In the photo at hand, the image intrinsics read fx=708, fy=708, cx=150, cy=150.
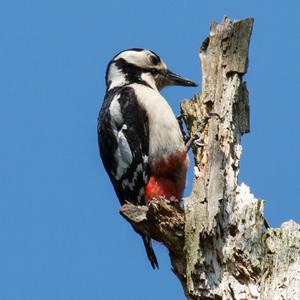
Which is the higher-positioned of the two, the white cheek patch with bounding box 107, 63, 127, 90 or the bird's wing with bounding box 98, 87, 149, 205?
the white cheek patch with bounding box 107, 63, 127, 90

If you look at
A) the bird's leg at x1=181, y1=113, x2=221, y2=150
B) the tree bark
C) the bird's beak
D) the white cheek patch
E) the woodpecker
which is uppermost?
the white cheek patch

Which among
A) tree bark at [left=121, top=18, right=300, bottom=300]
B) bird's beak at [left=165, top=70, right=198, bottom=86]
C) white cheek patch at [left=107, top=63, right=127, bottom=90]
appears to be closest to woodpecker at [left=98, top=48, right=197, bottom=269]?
white cheek patch at [left=107, top=63, right=127, bottom=90]

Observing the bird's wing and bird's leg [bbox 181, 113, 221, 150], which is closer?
bird's leg [bbox 181, 113, 221, 150]

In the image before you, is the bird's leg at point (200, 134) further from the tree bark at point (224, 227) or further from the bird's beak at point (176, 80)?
the bird's beak at point (176, 80)

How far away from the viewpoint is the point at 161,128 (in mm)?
5348

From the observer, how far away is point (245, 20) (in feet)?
15.8

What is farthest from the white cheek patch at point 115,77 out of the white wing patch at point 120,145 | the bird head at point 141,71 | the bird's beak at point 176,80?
the white wing patch at point 120,145

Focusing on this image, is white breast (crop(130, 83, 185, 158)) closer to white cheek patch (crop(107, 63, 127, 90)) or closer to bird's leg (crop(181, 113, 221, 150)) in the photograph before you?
bird's leg (crop(181, 113, 221, 150))

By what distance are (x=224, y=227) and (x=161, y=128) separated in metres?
1.55

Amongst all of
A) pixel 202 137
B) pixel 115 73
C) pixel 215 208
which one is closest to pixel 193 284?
pixel 215 208

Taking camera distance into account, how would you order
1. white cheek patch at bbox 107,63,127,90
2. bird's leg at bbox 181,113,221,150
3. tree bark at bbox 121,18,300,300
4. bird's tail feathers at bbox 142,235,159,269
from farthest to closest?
1. white cheek patch at bbox 107,63,127,90
2. bird's tail feathers at bbox 142,235,159,269
3. bird's leg at bbox 181,113,221,150
4. tree bark at bbox 121,18,300,300

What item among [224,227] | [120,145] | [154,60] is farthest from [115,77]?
[224,227]

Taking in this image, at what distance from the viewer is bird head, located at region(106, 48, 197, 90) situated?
6.01 meters

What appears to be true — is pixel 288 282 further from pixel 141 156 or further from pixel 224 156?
pixel 141 156
